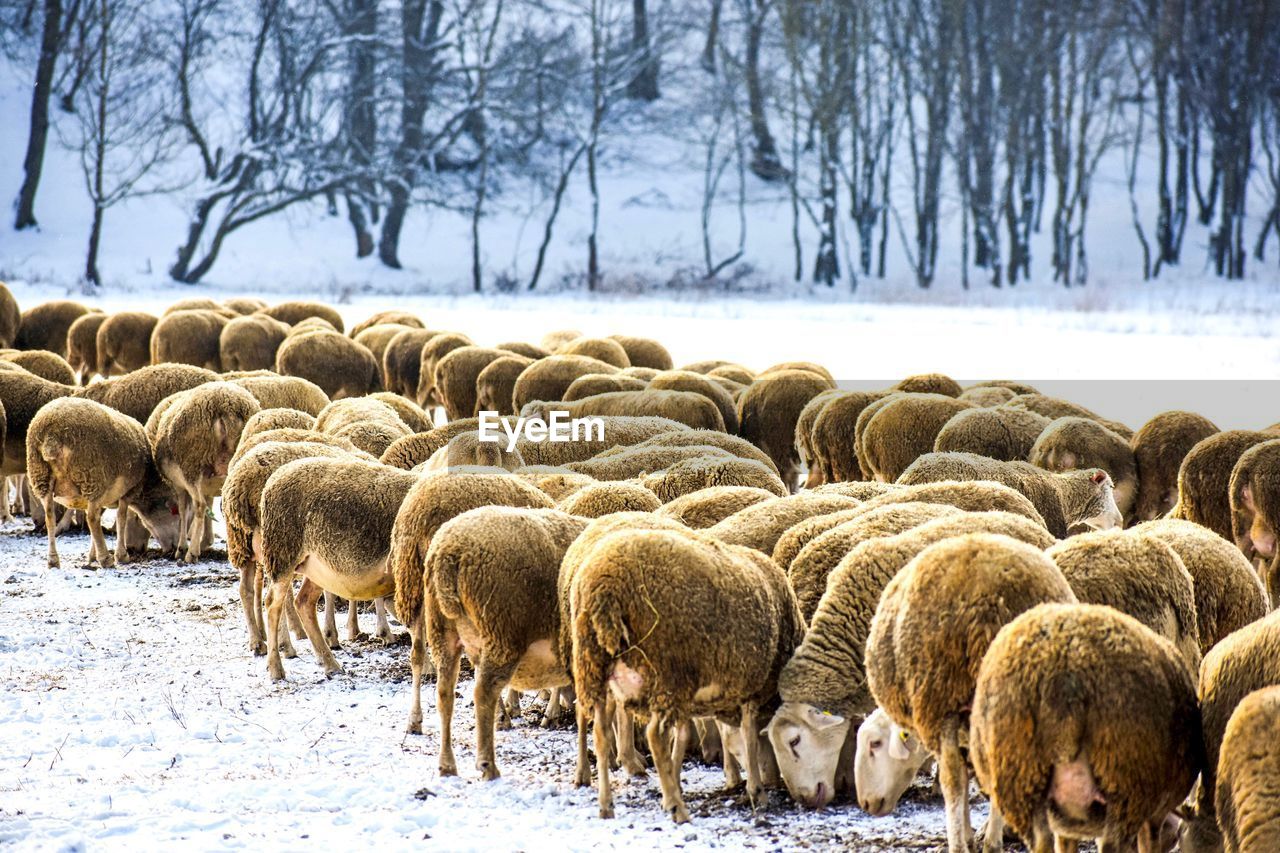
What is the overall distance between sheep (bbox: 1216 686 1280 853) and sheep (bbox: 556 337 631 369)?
1123 centimetres

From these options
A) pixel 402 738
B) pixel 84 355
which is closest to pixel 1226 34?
pixel 84 355

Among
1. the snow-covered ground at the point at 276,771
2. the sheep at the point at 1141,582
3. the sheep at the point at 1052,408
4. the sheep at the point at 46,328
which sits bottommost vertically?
the snow-covered ground at the point at 276,771

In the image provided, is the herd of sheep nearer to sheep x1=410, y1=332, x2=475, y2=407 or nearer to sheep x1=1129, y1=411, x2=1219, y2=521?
sheep x1=1129, y1=411, x2=1219, y2=521

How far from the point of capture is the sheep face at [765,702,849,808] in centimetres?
551

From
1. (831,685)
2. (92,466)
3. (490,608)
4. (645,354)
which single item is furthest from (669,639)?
(645,354)

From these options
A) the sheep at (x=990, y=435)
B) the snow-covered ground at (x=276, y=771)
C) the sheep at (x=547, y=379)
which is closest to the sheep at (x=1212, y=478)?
the sheep at (x=990, y=435)

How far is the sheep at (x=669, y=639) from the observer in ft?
17.1

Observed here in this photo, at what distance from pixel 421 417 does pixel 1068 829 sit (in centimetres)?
797

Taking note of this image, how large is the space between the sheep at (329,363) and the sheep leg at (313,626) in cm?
732

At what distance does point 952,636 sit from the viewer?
4781mm

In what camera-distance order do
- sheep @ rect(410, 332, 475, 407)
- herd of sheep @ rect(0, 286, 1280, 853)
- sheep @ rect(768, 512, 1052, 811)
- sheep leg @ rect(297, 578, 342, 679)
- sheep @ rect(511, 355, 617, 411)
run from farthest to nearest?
sheep @ rect(410, 332, 475, 407) → sheep @ rect(511, 355, 617, 411) → sheep leg @ rect(297, 578, 342, 679) → sheep @ rect(768, 512, 1052, 811) → herd of sheep @ rect(0, 286, 1280, 853)

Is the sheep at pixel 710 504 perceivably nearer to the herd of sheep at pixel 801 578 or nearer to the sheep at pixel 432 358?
the herd of sheep at pixel 801 578

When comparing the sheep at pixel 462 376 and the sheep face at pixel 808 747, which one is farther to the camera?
the sheep at pixel 462 376

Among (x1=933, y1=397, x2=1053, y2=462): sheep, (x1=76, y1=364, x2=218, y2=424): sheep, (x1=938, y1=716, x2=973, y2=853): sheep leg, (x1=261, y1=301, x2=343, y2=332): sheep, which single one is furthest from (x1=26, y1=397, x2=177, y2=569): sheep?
(x1=261, y1=301, x2=343, y2=332): sheep
